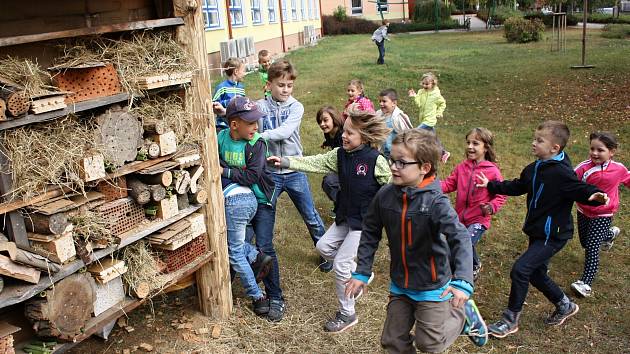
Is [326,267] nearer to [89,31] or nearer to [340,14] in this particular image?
[89,31]

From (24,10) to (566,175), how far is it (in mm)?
4074

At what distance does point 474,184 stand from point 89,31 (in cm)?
337

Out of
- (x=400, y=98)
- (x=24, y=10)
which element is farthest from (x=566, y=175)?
(x=400, y=98)

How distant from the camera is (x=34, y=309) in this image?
330 centimetres

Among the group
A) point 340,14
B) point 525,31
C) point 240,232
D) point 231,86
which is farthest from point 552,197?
point 340,14

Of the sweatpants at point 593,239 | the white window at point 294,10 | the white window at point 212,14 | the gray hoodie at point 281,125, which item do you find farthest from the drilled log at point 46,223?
the white window at point 294,10

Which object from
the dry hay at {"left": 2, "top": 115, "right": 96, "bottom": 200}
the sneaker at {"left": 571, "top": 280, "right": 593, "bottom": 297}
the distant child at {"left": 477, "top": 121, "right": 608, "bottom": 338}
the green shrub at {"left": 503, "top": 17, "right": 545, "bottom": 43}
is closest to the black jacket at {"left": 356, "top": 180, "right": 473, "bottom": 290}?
the distant child at {"left": 477, "top": 121, "right": 608, "bottom": 338}

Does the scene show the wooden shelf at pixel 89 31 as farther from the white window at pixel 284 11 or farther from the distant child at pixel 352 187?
the white window at pixel 284 11

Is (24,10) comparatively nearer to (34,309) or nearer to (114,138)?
(114,138)

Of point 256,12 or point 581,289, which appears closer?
point 581,289

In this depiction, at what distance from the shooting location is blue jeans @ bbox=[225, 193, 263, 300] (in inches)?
182

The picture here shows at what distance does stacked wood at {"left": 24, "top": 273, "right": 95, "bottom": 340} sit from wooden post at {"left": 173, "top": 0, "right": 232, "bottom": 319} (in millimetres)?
1173

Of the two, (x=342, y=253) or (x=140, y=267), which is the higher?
(x=140, y=267)

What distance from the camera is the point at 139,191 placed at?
12.6 feet
